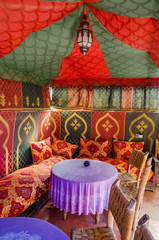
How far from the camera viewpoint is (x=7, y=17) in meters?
1.90

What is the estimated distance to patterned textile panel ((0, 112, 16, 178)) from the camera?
3.04m

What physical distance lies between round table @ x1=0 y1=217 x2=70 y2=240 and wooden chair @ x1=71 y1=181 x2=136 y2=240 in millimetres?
416

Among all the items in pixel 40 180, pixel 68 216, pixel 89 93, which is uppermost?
pixel 89 93

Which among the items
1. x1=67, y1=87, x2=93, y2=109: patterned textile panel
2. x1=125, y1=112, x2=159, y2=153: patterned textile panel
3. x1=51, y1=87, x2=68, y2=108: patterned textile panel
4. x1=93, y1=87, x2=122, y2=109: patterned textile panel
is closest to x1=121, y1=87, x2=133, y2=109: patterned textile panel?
x1=93, y1=87, x2=122, y2=109: patterned textile panel

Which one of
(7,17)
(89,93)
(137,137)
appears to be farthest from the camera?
(89,93)

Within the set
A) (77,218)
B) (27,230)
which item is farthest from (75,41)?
(77,218)

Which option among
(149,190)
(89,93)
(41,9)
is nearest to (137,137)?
(149,190)

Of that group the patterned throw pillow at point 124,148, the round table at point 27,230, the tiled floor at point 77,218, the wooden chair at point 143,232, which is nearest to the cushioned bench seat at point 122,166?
the patterned throw pillow at point 124,148

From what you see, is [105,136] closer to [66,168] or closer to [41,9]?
[66,168]

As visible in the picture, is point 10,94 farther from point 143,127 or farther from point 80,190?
A: point 143,127

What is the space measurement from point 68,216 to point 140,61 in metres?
2.90

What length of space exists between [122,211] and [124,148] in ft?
9.38

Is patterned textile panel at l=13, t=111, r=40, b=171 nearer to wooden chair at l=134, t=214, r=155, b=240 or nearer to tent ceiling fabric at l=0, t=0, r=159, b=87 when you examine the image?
tent ceiling fabric at l=0, t=0, r=159, b=87

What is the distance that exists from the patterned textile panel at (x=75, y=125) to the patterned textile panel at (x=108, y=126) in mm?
158
